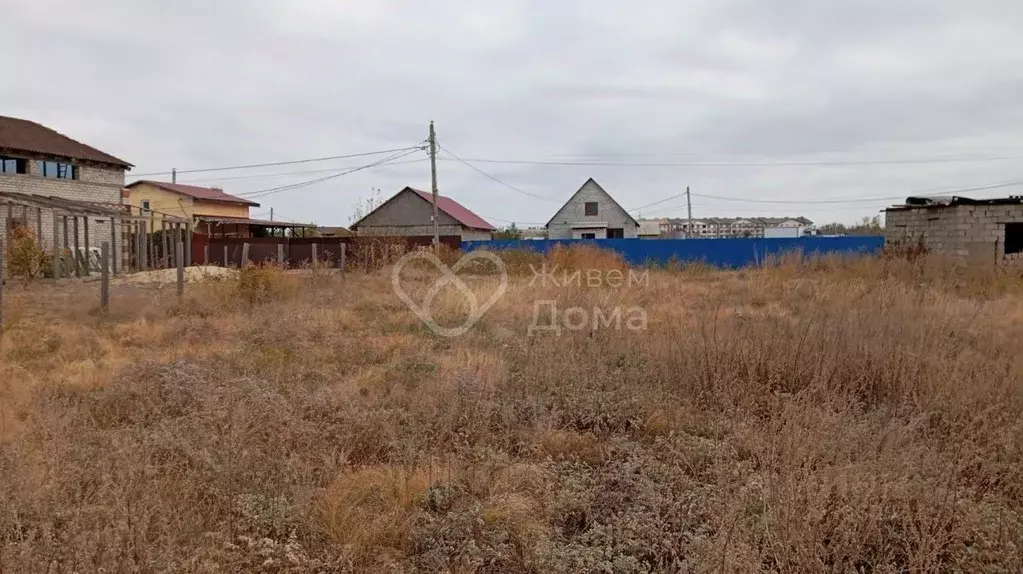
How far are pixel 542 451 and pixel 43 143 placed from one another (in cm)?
2648

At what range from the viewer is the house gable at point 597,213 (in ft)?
125

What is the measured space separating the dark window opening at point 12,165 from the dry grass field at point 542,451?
1951 centimetres

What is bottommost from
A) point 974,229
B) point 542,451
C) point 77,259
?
point 542,451

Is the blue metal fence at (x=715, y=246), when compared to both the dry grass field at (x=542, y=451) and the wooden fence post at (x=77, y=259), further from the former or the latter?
the dry grass field at (x=542, y=451)

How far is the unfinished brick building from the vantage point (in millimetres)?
13969

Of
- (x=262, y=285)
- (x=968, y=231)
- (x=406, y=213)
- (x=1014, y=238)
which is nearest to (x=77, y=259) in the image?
(x=262, y=285)

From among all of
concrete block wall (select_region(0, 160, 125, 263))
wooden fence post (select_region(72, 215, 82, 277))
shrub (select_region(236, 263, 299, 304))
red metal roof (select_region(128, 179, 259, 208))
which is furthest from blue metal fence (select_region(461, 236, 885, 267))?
red metal roof (select_region(128, 179, 259, 208))

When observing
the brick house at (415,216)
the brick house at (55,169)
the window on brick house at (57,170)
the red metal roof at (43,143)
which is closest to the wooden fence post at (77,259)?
the brick house at (55,169)

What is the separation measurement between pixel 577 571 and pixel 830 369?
2.86m

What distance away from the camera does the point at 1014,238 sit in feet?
47.2

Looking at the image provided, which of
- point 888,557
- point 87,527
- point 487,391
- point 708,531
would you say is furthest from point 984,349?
point 87,527

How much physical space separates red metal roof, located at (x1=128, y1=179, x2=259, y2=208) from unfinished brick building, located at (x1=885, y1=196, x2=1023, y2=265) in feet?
123

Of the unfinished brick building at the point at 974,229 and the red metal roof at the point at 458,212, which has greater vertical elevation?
the red metal roof at the point at 458,212

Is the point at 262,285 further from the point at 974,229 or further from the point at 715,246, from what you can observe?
the point at 715,246
